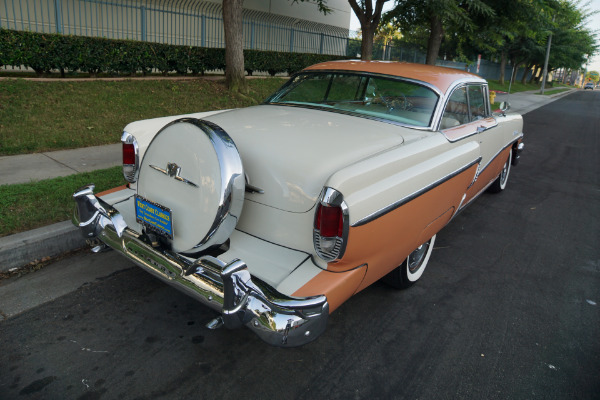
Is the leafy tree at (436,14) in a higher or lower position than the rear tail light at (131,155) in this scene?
higher

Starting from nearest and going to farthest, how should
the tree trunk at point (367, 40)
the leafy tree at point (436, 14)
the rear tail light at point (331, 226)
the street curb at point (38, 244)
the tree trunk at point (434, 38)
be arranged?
the rear tail light at point (331, 226) < the street curb at point (38, 244) < the leafy tree at point (436, 14) < the tree trunk at point (367, 40) < the tree trunk at point (434, 38)

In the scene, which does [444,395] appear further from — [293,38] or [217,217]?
[293,38]

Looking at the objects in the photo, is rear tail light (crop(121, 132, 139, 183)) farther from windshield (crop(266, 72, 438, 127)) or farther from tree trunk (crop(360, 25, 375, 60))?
tree trunk (crop(360, 25, 375, 60))

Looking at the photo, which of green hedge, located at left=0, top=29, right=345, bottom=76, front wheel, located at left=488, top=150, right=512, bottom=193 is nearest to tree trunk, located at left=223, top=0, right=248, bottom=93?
green hedge, located at left=0, top=29, right=345, bottom=76

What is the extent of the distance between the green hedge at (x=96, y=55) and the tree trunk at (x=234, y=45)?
3.95ft

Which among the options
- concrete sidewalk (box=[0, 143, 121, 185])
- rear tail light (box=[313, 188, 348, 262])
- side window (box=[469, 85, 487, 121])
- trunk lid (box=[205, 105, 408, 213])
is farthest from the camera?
concrete sidewalk (box=[0, 143, 121, 185])

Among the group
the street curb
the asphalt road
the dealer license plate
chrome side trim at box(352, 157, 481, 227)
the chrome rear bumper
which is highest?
chrome side trim at box(352, 157, 481, 227)

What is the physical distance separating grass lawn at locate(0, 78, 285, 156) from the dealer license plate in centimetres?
433

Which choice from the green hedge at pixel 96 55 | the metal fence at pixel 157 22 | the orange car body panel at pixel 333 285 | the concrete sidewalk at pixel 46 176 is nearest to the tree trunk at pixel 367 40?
the metal fence at pixel 157 22

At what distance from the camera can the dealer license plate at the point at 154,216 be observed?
260cm

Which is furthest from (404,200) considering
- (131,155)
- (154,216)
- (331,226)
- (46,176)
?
(46,176)

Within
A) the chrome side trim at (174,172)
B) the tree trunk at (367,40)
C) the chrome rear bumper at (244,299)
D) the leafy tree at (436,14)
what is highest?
the leafy tree at (436,14)

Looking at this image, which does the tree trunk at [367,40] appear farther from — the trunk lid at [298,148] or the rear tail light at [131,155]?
the rear tail light at [131,155]

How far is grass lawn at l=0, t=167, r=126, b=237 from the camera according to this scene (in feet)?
12.5
